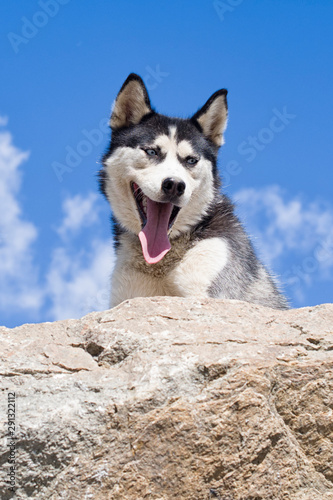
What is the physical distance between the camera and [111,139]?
7031 millimetres

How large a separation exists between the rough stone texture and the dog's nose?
2383mm

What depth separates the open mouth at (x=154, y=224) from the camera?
6.14 m

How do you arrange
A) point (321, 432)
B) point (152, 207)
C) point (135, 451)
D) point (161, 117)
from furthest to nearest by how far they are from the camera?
1. point (161, 117)
2. point (152, 207)
3. point (321, 432)
4. point (135, 451)

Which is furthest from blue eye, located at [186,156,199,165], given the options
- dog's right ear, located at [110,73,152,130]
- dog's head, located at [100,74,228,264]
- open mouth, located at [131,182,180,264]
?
dog's right ear, located at [110,73,152,130]

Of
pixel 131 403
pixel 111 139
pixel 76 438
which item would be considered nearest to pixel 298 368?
pixel 131 403

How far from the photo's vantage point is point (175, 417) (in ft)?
10.6

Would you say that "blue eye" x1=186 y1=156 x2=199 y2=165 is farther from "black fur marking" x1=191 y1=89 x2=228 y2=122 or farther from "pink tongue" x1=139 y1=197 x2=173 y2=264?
"black fur marking" x1=191 y1=89 x2=228 y2=122

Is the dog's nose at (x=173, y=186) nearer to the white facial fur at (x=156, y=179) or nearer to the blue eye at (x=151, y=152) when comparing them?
the white facial fur at (x=156, y=179)

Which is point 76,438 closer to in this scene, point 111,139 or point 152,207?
point 152,207

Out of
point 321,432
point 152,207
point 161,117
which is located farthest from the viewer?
point 161,117

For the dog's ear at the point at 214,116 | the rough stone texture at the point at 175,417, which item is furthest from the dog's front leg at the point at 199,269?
the rough stone texture at the point at 175,417

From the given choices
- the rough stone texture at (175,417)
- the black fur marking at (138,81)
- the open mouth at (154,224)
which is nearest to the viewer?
the rough stone texture at (175,417)

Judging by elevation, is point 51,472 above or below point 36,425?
below

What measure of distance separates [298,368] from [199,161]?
3.49 metres
